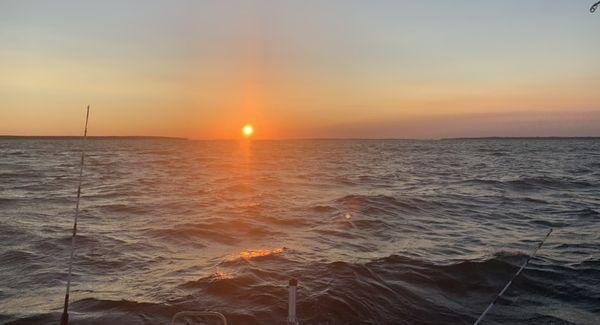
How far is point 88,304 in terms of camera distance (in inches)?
339

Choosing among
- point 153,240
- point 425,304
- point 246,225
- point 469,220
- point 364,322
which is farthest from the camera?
point 469,220

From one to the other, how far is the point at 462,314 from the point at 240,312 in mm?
4280

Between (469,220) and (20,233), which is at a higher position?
(469,220)

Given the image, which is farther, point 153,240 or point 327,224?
point 327,224

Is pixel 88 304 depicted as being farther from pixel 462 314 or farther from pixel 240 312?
pixel 462 314

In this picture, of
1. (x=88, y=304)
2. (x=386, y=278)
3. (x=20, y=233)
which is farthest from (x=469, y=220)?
(x=20, y=233)

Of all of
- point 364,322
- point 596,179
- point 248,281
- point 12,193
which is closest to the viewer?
point 364,322

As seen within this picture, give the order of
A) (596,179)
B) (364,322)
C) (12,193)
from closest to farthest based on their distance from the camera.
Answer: (364,322), (12,193), (596,179)

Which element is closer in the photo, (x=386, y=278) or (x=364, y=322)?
(x=364, y=322)

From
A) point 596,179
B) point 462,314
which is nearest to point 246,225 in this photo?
point 462,314

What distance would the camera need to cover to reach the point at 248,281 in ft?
32.6

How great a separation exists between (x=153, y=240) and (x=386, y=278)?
7287 mm

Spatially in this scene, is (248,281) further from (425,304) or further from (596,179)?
(596,179)

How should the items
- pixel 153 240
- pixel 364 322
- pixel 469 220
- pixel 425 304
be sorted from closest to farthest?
pixel 364 322 < pixel 425 304 < pixel 153 240 < pixel 469 220
